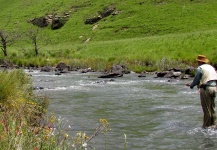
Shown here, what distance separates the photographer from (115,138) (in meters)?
12.7

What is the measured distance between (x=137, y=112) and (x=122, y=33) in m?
50.9

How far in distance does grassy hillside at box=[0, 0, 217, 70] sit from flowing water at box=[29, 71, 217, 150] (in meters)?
11.9

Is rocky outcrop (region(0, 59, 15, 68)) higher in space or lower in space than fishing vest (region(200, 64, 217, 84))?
lower

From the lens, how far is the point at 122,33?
221 feet

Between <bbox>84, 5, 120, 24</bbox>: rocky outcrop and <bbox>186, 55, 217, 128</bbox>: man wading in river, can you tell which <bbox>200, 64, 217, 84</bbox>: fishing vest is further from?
<bbox>84, 5, 120, 24</bbox>: rocky outcrop

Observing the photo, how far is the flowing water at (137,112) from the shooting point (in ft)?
40.5

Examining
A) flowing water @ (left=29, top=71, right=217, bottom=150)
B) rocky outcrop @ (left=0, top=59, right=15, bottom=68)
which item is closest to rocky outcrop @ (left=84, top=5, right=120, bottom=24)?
rocky outcrop @ (left=0, top=59, right=15, bottom=68)

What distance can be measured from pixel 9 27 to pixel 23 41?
1048 centimetres

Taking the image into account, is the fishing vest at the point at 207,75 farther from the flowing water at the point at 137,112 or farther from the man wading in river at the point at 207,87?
the flowing water at the point at 137,112

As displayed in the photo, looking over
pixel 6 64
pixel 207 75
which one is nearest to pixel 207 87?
pixel 207 75

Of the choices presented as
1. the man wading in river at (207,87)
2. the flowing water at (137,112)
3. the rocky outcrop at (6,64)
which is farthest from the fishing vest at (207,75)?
the rocky outcrop at (6,64)

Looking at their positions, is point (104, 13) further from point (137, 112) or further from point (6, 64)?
point (137, 112)

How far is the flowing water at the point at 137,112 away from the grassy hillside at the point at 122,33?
1194 cm

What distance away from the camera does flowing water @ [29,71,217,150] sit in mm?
12336
